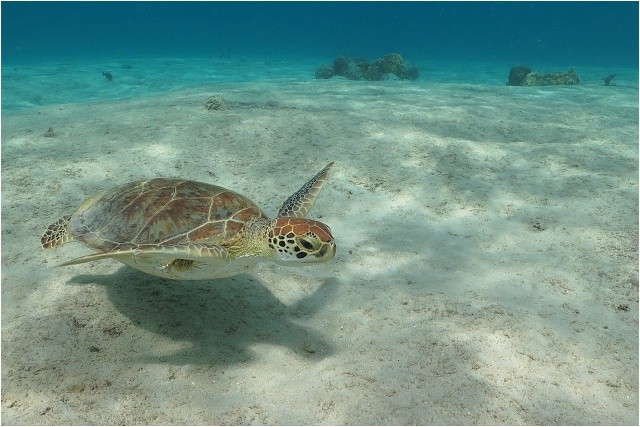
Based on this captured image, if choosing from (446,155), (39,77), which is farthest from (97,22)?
(446,155)

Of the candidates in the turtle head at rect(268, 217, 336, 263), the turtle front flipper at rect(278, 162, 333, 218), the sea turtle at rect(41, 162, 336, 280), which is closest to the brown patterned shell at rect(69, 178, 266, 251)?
the sea turtle at rect(41, 162, 336, 280)

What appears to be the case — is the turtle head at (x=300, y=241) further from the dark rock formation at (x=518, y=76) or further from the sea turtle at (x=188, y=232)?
the dark rock formation at (x=518, y=76)

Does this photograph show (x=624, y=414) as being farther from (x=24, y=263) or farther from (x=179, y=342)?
(x=24, y=263)

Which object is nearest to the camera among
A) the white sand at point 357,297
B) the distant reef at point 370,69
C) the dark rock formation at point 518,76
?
the white sand at point 357,297

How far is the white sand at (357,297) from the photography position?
86.3 inches

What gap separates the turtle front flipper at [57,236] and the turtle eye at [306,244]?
2043 mm

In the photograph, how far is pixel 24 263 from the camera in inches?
Result: 132

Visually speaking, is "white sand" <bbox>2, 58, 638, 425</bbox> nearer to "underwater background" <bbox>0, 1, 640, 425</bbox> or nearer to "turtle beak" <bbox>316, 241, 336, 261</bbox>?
"underwater background" <bbox>0, 1, 640, 425</bbox>

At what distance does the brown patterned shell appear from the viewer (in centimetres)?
273

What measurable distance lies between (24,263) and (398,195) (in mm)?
3944

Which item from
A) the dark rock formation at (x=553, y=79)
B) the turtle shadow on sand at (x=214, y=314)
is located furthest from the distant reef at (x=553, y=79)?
the turtle shadow on sand at (x=214, y=314)

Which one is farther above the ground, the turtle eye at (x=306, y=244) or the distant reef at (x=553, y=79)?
the distant reef at (x=553, y=79)

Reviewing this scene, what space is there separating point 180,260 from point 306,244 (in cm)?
89

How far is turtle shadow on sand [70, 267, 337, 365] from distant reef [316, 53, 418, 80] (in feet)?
60.9
